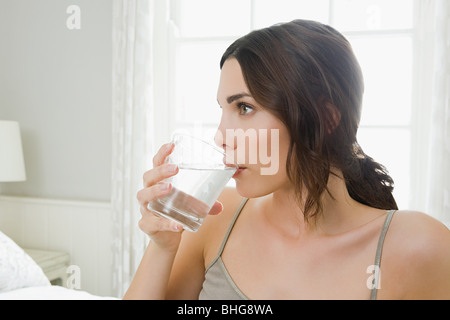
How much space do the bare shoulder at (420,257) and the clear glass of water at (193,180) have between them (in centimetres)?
39

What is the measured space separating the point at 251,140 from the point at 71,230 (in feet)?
7.46

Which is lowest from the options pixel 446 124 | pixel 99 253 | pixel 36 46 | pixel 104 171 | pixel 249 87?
pixel 99 253

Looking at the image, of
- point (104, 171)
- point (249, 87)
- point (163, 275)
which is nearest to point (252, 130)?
point (249, 87)

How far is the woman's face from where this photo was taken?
0.89 metres

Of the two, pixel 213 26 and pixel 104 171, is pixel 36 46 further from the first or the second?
pixel 213 26

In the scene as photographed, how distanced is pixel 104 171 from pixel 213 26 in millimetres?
1126

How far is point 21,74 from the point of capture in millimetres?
3012

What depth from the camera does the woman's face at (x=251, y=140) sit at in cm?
89

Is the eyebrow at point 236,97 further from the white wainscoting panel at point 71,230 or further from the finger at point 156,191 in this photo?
the white wainscoting panel at point 71,230

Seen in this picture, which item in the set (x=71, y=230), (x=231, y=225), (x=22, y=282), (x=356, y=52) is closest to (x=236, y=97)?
(x=231, y=225)

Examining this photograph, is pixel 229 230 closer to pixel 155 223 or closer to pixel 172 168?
pixel 155 223

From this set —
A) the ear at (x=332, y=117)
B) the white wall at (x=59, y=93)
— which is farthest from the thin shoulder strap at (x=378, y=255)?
the white wall at (x=59, y=93)

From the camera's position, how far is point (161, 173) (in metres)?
0.78

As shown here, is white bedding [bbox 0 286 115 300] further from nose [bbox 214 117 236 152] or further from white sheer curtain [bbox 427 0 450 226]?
white sheer curtain [bbox 427 0 450 226]
